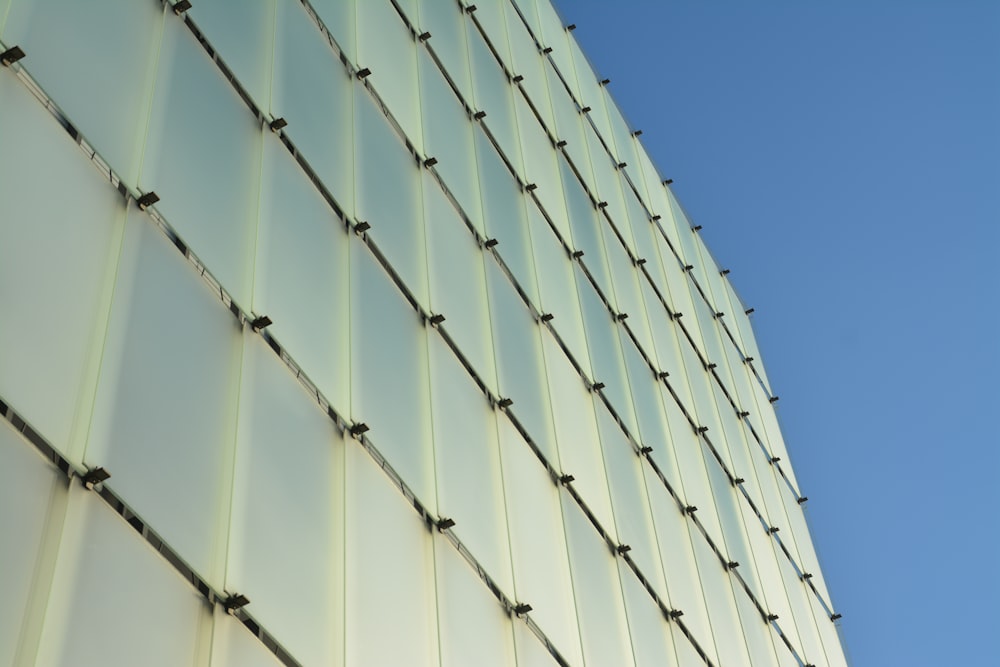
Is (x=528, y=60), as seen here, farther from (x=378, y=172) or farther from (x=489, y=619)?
(x=489, y=619)

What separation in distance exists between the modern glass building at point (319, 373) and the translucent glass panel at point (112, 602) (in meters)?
0.02

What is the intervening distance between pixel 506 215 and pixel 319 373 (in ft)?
26.1

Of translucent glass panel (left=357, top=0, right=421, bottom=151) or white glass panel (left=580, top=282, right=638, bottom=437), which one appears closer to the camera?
translucent glass panel (left=357, top=0, right=421, bottom=151)

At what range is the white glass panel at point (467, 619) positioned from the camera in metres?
11.1

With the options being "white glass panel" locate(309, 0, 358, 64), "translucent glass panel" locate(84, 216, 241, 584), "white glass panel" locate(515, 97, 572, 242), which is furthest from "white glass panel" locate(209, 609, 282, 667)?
"white glass panel" locate(515, 97, 572, 242)

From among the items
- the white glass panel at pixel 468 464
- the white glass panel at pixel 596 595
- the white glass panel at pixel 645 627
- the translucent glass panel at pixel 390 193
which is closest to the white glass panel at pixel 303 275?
the translucent glass panel at pixel 390 193

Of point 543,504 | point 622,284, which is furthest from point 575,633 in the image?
point 622,284

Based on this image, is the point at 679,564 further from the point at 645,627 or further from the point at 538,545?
the point at 538,545

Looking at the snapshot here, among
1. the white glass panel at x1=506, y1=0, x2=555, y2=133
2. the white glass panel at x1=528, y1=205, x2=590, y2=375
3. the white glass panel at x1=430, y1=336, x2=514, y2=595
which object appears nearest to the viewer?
the white glass panel at x1=430, y1=336, x2=514, y2=595

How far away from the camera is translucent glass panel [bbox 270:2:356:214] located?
1270 cm

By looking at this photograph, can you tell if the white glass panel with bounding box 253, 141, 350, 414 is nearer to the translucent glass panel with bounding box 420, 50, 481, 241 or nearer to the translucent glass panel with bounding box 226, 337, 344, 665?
the translucent glass panel with bounding box 226, 337, 344, 665

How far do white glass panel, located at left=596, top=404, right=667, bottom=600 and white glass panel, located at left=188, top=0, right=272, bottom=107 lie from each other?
7.60 meters

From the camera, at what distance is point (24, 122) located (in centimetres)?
848

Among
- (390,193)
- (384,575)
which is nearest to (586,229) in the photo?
(390,193)
